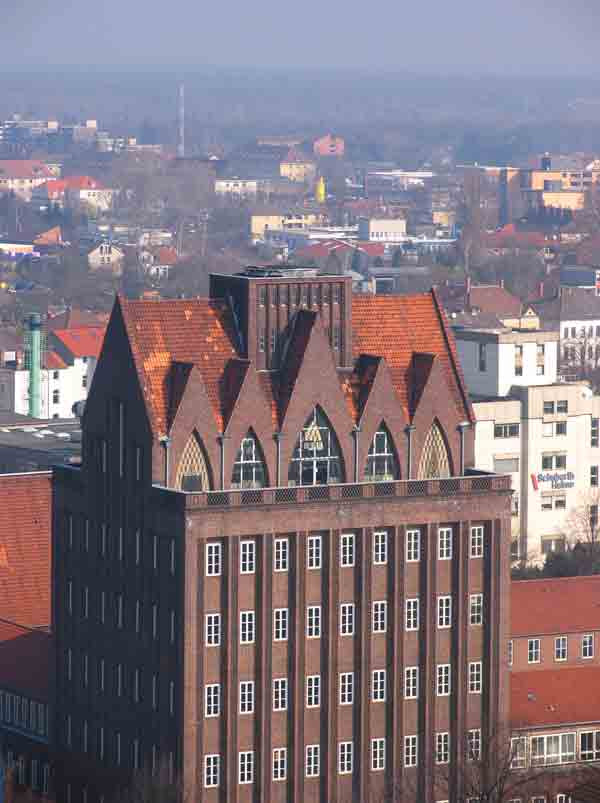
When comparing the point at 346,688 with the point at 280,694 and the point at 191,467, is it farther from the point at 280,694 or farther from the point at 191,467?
the point at 191,467

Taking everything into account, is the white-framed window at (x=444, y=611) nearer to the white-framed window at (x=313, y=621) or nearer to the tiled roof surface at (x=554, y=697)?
the white-framed window at (x=313, y=621)

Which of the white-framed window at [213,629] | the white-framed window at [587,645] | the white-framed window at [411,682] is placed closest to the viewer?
the white-framed window at [213,629]

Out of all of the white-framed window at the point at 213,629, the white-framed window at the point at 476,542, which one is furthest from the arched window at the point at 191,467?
the white-framed window at the point at 476,542

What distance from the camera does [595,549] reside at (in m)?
86.0

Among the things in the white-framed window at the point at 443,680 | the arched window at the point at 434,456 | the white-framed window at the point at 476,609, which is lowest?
the white-framed window at the point at 443,680

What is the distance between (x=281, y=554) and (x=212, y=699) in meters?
2.97

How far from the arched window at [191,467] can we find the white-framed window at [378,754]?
5.87 m

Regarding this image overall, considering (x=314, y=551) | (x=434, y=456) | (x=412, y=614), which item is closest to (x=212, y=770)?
(x=314, y=551)

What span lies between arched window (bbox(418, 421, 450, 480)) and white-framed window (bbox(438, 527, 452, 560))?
1204 mm

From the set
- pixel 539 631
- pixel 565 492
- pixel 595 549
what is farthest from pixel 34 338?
pixel 539 631

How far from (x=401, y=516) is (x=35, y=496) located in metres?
16.6

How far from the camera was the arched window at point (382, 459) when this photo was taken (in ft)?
199

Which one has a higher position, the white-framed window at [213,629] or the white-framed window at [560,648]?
the white-framed window at [213,629]

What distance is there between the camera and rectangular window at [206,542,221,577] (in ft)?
190
